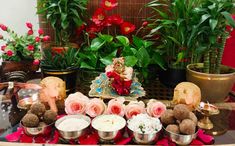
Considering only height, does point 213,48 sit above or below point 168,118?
above

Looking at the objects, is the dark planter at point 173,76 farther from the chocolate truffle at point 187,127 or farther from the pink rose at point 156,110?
the chocolate truffle at point 187,127

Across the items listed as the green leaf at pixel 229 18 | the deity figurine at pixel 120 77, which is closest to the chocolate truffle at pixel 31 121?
the deity figurine at pixel 120 77

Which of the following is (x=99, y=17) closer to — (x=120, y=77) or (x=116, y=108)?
(x=120, y=77)

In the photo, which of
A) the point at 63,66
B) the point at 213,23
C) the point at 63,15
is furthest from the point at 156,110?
the point at 63,15

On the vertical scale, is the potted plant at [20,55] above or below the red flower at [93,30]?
below

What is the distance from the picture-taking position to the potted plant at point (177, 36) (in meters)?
1.27

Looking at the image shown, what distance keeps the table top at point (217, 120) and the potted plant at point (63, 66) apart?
0.24 metres

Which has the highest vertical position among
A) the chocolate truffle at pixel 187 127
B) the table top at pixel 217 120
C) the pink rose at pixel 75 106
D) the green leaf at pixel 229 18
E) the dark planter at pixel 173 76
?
the green leaf at pixel 229 18

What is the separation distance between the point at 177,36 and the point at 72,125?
30.3 inches

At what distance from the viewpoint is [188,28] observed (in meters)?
1.26

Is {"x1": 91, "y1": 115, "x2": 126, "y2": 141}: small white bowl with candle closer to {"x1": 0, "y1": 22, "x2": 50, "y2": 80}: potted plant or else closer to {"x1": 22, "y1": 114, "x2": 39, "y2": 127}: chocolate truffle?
{"x1": 22, "y1": 114, "x2": 39, "y2": 127}: chocolate truffle

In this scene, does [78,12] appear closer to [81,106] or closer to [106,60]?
[106,60]

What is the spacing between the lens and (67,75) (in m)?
1.25

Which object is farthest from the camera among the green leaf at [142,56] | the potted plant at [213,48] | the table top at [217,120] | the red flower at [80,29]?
the red flower at [80,29]
